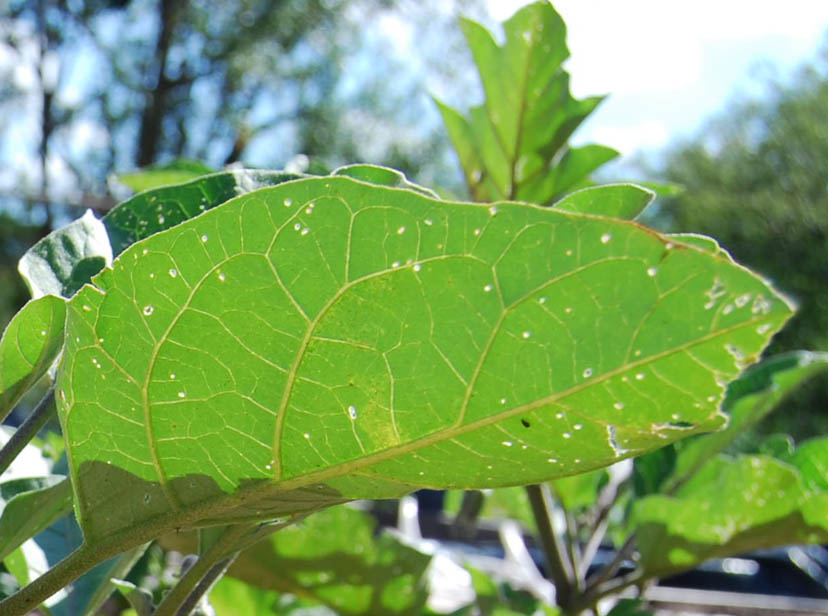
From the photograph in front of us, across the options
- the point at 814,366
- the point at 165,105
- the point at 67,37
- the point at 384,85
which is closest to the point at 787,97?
the point at 384,85

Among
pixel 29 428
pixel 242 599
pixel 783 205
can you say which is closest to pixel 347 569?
pixel 242 599

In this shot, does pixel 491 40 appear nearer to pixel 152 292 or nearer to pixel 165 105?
pixel 152 292

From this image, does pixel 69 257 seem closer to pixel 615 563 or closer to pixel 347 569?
pixel 347 569

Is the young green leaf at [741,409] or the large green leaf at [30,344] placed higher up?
the large green leaf at [30,344]

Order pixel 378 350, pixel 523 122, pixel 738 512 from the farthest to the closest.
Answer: pixel 523 122, pixel 738 512, pixel 378 350

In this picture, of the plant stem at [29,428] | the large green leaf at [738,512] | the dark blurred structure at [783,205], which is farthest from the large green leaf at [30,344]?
the dark blurred structure at [783,205]

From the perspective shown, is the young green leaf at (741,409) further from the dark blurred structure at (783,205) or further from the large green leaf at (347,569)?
the dark blurred structure at (783,205)

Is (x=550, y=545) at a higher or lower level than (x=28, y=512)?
lower
